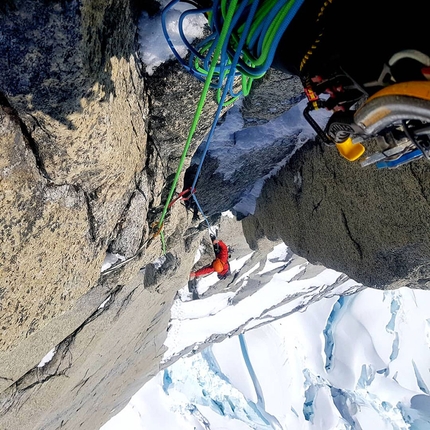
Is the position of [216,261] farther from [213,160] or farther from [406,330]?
[406,330]

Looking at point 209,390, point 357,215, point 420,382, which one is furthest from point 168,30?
point 420,382

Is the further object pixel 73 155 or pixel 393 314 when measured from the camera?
pixel 393 314

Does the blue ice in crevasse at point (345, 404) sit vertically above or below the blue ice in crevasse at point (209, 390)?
below

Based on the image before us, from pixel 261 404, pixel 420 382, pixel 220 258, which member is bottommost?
pixel 420 382

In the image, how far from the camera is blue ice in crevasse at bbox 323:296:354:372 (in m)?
11.5

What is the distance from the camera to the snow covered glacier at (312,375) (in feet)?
32.8

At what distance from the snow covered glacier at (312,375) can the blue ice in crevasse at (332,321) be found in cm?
3

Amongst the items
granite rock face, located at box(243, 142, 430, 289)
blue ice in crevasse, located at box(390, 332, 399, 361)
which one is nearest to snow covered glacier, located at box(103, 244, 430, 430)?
blue ice in crevasse, located at box(390, 332, 399, 361)

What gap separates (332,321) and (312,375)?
1776 millimetres

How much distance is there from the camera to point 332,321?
11.7 metres

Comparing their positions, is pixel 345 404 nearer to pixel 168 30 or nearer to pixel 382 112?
pixel 168 30

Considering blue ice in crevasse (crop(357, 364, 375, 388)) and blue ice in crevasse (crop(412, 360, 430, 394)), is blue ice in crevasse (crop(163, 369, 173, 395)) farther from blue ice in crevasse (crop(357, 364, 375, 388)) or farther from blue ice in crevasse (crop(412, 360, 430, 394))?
blue ice in crevasse (crop(412, 360, 430, 394))

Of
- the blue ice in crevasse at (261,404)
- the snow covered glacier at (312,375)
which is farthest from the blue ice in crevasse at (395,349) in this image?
the blue ice in crevasse at (261,404)

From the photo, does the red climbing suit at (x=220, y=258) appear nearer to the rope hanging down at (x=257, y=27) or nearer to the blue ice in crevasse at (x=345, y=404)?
the rope hanging down at (x=257, y=27)
